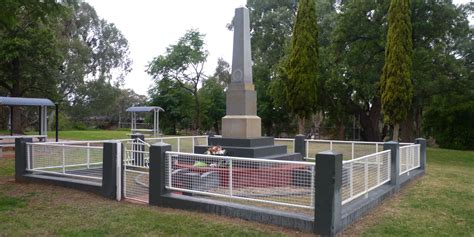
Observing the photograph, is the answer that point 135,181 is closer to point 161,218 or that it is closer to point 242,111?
point 161,218

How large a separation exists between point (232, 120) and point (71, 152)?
3.95 m

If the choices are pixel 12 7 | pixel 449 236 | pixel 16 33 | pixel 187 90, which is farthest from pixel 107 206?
pixel 187 90

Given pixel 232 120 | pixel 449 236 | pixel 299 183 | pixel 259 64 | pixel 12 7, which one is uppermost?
pixel 259 64

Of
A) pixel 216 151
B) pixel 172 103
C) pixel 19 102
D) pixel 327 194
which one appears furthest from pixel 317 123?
pixel 327 194

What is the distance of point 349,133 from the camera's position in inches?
1251

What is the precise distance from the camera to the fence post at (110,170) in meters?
7.12

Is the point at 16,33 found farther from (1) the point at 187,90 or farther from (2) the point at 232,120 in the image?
(2) the point at 232,120

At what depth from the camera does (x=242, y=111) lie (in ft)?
34.2

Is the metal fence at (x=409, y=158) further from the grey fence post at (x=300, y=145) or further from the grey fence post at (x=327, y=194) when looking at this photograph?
the grey fence post at (x=327, y=194)

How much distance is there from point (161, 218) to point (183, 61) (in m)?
24.3

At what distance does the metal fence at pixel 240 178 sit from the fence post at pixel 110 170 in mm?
1142

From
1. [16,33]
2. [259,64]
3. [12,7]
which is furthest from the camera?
[259,64]

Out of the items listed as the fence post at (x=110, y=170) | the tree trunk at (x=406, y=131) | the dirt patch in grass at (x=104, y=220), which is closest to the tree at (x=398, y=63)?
the tree trunk at (x=406, y=131)

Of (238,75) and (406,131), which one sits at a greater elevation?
(238,75)
